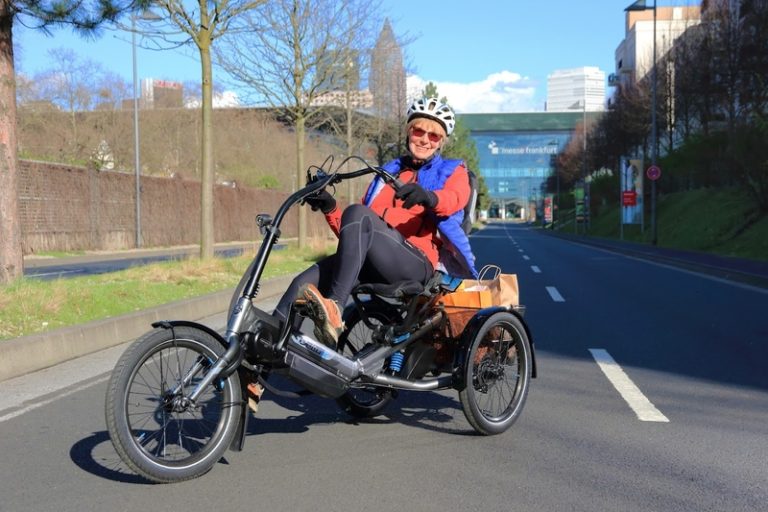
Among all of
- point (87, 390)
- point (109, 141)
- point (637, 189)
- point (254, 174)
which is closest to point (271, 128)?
point (254, 174)

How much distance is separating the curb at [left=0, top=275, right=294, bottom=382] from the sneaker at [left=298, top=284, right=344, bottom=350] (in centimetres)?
358

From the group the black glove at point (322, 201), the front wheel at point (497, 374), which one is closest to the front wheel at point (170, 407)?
the black glove at point (322, 201)

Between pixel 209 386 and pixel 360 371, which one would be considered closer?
pixel 209 386

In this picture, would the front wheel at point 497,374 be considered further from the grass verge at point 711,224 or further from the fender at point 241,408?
the grass verge at point 711,224

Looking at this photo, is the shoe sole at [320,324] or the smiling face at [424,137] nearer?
the shoe sole at [320,324]

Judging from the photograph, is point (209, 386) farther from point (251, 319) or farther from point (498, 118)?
point (498, 118)

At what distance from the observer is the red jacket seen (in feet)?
14.2

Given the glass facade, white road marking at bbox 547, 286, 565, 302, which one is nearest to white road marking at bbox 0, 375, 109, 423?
white road marking at bbox 547, 286, 565, 302

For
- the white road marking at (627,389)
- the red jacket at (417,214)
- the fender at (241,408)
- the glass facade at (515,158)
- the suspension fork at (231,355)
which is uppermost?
the glass facade at (515,158)

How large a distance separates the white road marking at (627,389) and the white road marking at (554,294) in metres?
4.68

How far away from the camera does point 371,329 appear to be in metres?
4.55

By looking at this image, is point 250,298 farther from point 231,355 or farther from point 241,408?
point 241,408

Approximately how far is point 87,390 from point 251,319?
2.72 meters

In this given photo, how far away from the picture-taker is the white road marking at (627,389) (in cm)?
496
